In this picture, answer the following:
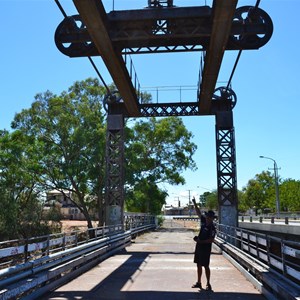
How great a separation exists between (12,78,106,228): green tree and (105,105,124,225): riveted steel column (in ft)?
40.2

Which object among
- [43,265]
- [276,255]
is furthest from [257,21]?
[43,265]

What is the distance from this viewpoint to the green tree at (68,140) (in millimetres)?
34906

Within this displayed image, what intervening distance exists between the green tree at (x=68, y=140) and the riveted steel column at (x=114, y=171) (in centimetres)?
1224

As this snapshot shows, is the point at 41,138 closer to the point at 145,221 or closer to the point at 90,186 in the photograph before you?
the point at 90,186

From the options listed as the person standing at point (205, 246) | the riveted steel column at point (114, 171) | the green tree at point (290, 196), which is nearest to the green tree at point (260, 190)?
the green tree at point (290, 196)

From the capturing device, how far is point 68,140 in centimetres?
3619

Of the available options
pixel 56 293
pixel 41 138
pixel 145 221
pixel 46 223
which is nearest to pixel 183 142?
pixel 145 221

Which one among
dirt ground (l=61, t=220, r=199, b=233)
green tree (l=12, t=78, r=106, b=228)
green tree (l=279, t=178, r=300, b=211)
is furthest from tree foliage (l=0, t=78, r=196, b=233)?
green tree (l=279, t=178, r=300, b=211)

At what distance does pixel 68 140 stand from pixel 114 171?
15.1m

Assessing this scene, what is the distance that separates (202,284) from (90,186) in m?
28.2

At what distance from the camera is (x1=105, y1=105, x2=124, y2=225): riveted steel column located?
21.8 m

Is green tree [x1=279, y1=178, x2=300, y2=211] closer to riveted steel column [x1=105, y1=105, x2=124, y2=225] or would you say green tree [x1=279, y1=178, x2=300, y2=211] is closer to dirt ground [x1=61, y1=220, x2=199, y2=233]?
dirt ground [x1=61, y1=220, x2=199, y2=233]

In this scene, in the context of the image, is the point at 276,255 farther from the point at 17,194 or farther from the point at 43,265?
the point at 17,194

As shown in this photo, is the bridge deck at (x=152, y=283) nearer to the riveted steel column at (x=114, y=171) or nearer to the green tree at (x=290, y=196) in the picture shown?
the riveted steel column at (x=114, y=171)
